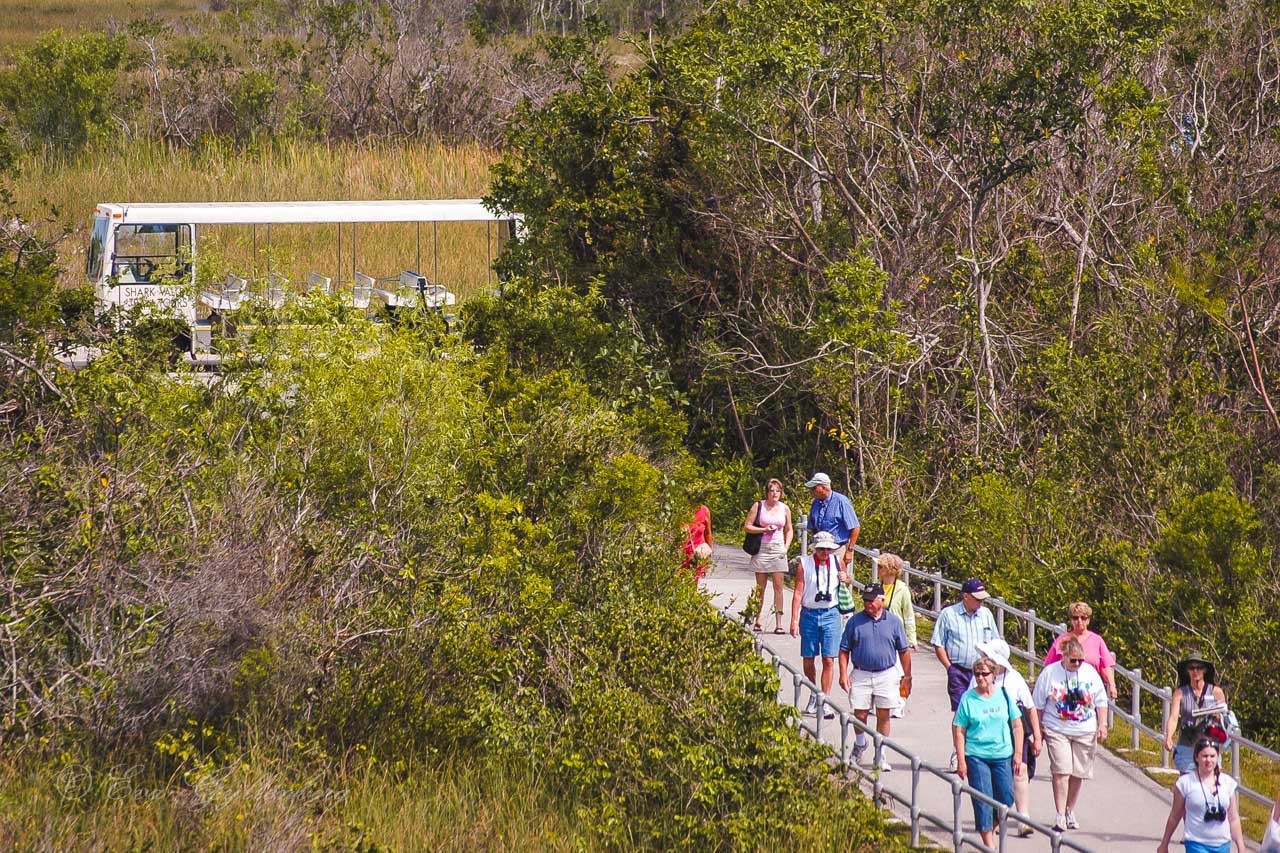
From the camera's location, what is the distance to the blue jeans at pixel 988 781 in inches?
377

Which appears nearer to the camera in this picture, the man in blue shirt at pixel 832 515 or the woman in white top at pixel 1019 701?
the woman in white top at pixel 1019 701

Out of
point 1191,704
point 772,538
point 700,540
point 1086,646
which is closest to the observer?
point 1191,704

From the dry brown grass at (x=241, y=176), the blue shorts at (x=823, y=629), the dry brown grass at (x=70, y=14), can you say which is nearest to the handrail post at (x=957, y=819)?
the blue shorts at (x=823, y=629)

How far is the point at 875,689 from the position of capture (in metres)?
10.9

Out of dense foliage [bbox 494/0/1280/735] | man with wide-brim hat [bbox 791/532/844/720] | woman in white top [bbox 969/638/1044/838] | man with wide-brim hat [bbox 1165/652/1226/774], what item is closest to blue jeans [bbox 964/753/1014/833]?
woman in white top [bbox 969/638/1044/838]

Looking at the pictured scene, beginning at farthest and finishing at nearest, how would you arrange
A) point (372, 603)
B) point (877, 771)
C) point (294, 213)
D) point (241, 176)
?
1. point (241, 176)
2. point (294, 213)
3. point (372, 603)
4. point (877, 771)

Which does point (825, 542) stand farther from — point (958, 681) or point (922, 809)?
point (922, 809)

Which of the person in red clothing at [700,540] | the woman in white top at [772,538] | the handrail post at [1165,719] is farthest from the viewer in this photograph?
the woman in white top at [772,538]

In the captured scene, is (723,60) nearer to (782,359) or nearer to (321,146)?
(782,359)

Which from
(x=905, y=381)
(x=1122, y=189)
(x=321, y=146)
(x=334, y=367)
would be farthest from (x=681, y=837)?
(x=321, y=146)

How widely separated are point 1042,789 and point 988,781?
1.63 meters

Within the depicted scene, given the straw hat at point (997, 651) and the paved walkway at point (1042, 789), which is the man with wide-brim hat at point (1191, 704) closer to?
the paved walkway at point (1042, 789)

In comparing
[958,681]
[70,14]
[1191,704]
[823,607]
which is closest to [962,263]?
[823,607]

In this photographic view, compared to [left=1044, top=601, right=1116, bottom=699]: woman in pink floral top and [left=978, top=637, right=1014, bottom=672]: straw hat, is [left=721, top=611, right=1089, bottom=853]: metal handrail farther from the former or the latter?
[left=1044, top=601, right=1116, bottom=699]: woman in pink floral top
